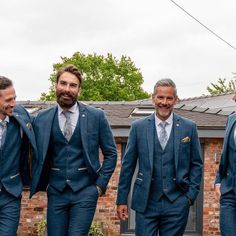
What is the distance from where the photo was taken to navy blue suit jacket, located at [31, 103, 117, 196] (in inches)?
227

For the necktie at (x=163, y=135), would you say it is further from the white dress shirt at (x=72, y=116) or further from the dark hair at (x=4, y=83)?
the dark hair at (x=4, y=83)

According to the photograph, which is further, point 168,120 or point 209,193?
point 209,193

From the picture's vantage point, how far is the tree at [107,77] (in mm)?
43656

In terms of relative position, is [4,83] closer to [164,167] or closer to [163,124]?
[163,124]

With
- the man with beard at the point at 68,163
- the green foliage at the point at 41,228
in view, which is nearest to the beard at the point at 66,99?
the man with beard at the point at 68,163

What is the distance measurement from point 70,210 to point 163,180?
935 mm

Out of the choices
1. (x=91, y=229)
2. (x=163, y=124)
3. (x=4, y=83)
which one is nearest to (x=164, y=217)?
(x=163, y=124)

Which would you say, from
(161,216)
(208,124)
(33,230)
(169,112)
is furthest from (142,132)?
(33,230)

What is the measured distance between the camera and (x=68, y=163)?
5715 millimetres

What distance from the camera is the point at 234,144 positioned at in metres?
5.89

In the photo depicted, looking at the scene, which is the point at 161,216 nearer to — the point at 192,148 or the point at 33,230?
the point at 192,148

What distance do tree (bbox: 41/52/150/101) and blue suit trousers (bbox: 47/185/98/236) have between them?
121 feet

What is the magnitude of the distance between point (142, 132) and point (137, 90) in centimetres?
3907

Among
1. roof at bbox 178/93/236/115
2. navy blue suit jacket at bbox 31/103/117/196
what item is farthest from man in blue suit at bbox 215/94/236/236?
roof at bbox 178/93/236/115
